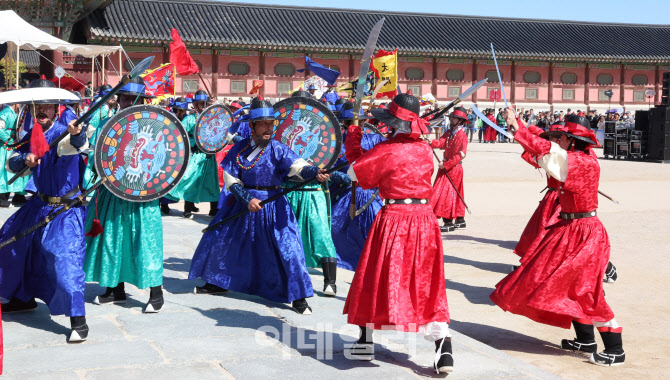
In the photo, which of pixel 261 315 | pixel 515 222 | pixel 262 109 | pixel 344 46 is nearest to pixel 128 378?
pixel 261 315

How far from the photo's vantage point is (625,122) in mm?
25219

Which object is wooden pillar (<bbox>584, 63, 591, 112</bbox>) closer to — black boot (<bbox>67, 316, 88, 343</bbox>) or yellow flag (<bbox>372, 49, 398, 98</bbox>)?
yellow flag (<bbox>372, 49, 398, 98</bbox>)

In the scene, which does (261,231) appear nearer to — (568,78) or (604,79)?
(568,78)

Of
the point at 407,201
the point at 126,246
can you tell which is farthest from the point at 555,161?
the point at 126,246

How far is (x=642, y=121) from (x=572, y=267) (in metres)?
21.2

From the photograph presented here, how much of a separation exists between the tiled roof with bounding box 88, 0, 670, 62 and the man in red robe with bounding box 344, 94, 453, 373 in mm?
25718

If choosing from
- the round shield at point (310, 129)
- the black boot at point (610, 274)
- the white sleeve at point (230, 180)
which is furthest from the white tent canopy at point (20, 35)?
the black boot at point (610, 274)

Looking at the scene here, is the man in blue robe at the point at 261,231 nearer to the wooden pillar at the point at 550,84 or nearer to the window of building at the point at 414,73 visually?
the window of building at the point at 414,73

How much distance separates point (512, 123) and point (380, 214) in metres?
1.01

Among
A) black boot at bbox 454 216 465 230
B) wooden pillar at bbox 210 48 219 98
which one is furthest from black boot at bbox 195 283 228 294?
wooden pillar at bbox 210 48 219 98

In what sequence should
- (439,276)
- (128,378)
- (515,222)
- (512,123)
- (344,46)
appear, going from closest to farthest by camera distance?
1. (128,378)
2. (439,276)
3. (512,123)
4. (515,222)
5. (344,46)

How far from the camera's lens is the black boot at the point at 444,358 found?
411cm

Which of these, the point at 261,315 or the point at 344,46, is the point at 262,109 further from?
the point at 344,46

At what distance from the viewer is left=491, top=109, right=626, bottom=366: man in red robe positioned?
4836 millimetres
